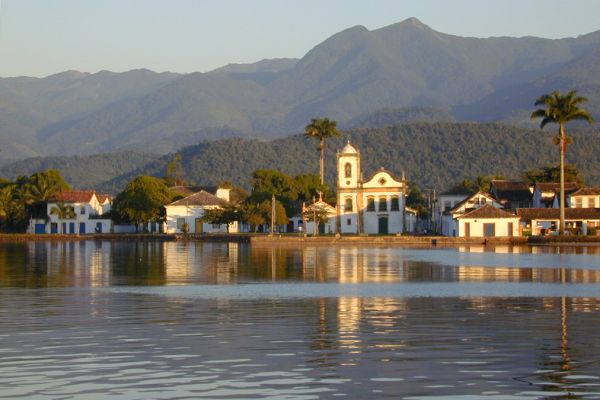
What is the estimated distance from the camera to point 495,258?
70125mm

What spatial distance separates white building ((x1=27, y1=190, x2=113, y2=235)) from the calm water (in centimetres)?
8540

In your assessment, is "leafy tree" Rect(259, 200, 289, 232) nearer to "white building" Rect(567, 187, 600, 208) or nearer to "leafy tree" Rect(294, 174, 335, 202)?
"leafy tree" Rect(294, 174, 335, 202)

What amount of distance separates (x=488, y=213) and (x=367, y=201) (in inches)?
671

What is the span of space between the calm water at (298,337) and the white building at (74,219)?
8540 cm

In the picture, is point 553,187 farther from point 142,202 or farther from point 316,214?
point 142,202

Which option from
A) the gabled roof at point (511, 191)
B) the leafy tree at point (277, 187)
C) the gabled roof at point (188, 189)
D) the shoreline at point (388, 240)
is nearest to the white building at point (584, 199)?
the shoreline at point (388, 240)

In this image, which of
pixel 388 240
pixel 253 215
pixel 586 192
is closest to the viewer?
pixel 388 240

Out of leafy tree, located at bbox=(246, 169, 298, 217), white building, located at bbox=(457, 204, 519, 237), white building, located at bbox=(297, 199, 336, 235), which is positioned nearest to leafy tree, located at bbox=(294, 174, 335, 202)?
leafy tree, located at bbox=(246, 169, 298, 217)

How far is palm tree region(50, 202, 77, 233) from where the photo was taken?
5157 inches

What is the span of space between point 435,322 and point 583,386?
9.76 meters

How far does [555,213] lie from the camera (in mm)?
101562

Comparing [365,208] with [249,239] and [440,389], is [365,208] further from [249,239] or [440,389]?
[440,389]

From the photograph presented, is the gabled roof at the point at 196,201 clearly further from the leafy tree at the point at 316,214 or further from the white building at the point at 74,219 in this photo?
the white building at the point at 74,219

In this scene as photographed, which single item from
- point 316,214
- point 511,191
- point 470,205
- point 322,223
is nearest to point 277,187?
point 322,223
